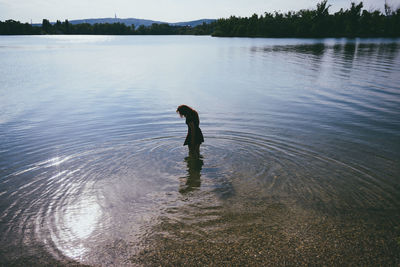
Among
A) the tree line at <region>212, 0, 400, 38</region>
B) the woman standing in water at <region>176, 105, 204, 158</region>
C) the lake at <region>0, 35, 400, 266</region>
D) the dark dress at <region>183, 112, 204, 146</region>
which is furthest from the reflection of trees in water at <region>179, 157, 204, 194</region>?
the tree line at <region>212, 0, 400, 38</region>

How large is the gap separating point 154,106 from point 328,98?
1188 centimetres

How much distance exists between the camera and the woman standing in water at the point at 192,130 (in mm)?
8219

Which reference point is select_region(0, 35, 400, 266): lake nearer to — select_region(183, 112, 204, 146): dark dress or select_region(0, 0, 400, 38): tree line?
select_region(183, 112, 204, 146): dark dress

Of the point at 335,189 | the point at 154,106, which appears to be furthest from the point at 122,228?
the point at 154,106

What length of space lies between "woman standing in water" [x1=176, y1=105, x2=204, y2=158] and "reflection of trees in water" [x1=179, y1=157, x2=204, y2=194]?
36 cm

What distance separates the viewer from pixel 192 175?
790 centimetres

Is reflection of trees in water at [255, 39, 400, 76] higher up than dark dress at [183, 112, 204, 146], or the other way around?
reflection of trees in water at [255, 39, 400, 76]

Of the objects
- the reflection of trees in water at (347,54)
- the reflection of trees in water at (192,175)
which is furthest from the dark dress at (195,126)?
the reflection of trees in water at (347,54)

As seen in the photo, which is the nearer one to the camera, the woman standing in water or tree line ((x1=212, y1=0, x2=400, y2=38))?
the woman standing in water

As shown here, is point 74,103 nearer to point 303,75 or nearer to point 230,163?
point 230,163

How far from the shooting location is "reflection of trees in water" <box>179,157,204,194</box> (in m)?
7.19

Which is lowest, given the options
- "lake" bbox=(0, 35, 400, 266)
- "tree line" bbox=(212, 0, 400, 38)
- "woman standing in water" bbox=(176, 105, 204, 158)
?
"lake" bbox=(0, 35, 400, 266)

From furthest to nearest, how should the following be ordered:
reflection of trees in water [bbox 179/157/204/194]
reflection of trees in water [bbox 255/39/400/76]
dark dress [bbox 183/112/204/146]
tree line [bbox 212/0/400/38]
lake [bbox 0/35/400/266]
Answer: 1. tree line [bbox 212/0/400/38]
2. reflection of trees in water [bbox 255/39/400/76]
3. dark dress [bbox 183/112/204/146]
4. reflection of trees in water [bbox 179/157/204/194]
5. lake [bbox 0/35/400/266]

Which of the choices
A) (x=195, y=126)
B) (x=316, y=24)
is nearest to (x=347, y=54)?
(x=195, y=126)
